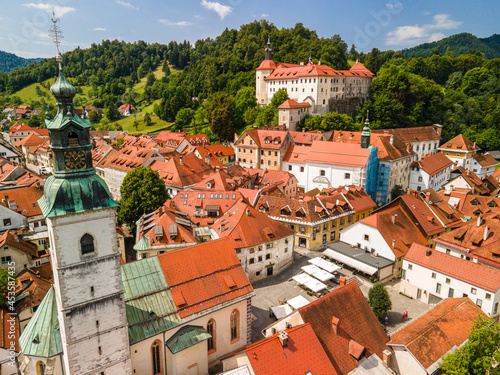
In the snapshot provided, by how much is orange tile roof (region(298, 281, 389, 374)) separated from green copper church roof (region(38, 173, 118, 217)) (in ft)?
48.9

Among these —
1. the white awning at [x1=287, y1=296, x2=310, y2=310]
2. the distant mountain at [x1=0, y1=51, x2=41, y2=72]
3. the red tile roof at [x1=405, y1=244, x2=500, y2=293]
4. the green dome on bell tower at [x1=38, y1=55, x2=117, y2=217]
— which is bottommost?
the white awning at [x1=287, y1=296, x2=310, y2=310]

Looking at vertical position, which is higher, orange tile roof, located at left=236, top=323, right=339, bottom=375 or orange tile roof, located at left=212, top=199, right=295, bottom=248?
orange tile roof, located at left=212, top=199, right=295, bottom=248

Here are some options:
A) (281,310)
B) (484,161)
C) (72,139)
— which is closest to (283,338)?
(281,310)

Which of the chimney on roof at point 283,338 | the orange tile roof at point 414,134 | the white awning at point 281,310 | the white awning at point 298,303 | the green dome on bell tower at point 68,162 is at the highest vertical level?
the green dome on bell tower at point 68,162

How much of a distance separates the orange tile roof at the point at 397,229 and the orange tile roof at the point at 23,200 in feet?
155

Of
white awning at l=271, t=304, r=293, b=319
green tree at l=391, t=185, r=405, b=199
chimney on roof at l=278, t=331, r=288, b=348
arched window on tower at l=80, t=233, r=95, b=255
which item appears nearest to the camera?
arched window on tower at l=80, t=233, r=95, b=255

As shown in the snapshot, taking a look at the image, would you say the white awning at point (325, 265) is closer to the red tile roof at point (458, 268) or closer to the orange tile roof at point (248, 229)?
the orange tile roof at point (248, 229)

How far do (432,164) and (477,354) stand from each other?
202ft

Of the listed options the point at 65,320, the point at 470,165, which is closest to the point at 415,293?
the point at 65,320

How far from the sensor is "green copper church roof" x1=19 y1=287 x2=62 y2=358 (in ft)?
66.6

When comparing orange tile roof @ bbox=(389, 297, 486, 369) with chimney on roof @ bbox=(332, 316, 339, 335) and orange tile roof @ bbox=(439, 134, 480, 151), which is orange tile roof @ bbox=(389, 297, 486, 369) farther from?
orange tile roof @ bbox=(439, 134, 480, 151)

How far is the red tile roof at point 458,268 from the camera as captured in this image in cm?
3250

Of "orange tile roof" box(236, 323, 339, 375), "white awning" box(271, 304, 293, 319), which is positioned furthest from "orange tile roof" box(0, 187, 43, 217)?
"orange tile roof" box(236, 323, 339, 375)

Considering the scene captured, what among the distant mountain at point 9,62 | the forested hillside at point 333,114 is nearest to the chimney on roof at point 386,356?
the forested hillside at point 333,114
